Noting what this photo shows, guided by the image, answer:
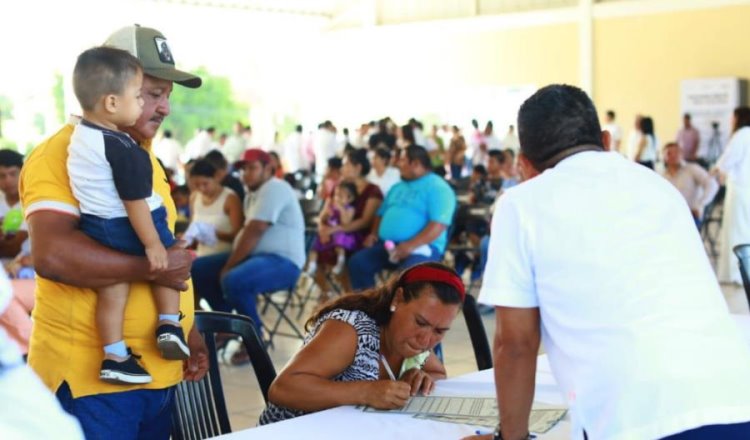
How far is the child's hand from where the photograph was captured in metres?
2.20

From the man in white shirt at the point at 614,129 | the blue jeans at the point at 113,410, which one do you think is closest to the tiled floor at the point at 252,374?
the blue jeans at the point at 113,410

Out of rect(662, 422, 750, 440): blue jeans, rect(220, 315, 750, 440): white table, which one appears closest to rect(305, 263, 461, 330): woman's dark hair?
rect(220, 315, 750, 440): white table

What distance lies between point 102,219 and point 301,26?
71.4 feet

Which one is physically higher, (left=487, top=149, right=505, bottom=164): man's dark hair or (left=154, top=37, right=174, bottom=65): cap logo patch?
(left=154, top=37, right=174, bottom=65): cap logo patch

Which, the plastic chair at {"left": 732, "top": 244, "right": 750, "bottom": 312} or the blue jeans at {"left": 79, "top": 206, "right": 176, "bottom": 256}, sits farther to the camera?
the plastic chair at {"left": 732, "top": 244, "right": 750, "bottom": 312}

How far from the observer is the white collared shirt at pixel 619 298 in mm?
1678

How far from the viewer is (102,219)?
219 centimetres

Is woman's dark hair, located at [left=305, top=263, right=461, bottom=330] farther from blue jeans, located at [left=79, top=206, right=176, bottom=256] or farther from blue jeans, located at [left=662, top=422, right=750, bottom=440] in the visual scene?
blue jeans, located at [left=662, top=422, right=750, bottom=440]

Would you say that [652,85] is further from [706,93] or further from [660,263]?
[660,263]

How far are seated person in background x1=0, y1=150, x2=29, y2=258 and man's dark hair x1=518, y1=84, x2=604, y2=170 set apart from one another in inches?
147

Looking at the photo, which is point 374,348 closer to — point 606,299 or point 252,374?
point 606,299

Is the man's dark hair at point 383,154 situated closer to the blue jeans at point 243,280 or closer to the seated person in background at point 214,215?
the seated person in background at point 214,215

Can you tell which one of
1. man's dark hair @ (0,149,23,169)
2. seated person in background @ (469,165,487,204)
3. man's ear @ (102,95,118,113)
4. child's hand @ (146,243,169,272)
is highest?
man's ear @ (102,95,118,113)

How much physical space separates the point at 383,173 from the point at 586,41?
36.0ft
